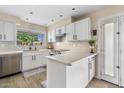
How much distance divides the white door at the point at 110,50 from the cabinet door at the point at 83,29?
0.48 m

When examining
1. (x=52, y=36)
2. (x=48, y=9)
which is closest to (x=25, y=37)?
(x=52, y=36)

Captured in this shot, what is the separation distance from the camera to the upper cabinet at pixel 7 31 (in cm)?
377

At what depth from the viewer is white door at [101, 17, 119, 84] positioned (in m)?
2.95

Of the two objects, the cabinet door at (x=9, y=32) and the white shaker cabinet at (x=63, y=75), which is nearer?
the white shaker cabinet at (x=63, y=75)

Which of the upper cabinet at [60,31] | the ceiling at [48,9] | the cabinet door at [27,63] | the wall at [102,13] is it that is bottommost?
the cabinet door at [27,63]

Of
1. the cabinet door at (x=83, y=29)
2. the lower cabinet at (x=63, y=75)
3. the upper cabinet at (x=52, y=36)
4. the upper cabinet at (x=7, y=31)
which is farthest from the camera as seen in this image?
the upper cabinet at (x=52, y=36)

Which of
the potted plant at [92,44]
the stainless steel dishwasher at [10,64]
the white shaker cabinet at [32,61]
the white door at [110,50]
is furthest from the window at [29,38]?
the white door at [110,50]

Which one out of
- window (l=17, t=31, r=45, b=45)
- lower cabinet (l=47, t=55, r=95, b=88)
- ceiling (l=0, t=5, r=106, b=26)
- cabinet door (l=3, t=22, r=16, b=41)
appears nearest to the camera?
lower cabinet (l=47, t=55, r=95, b=88)

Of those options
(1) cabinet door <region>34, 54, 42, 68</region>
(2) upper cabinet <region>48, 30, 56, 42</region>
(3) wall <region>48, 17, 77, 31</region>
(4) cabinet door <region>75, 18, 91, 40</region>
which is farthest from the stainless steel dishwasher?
(4) cabinet door <region>75, 18, 91, 40</region>

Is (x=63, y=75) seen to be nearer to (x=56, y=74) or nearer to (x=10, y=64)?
(x=56, y=74)

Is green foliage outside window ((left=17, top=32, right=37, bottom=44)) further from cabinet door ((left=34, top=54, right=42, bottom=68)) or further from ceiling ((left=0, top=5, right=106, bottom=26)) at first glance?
ceiling ((left=0, top=5, right=106, bottom=26))

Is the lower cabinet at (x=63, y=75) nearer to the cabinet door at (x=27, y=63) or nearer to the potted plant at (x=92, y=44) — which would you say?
the potted plant at (x=92, y=44)

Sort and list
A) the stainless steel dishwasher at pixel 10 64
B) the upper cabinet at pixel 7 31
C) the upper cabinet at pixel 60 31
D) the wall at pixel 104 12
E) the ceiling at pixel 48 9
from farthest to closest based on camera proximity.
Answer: the upper cabinet at pixel 60 31, the upper cabinet at pixel 7 31, the stainless steel dishwasher at pixel 10 64, the ceiling at pixel 48 9, the wall at pixel 104 12
